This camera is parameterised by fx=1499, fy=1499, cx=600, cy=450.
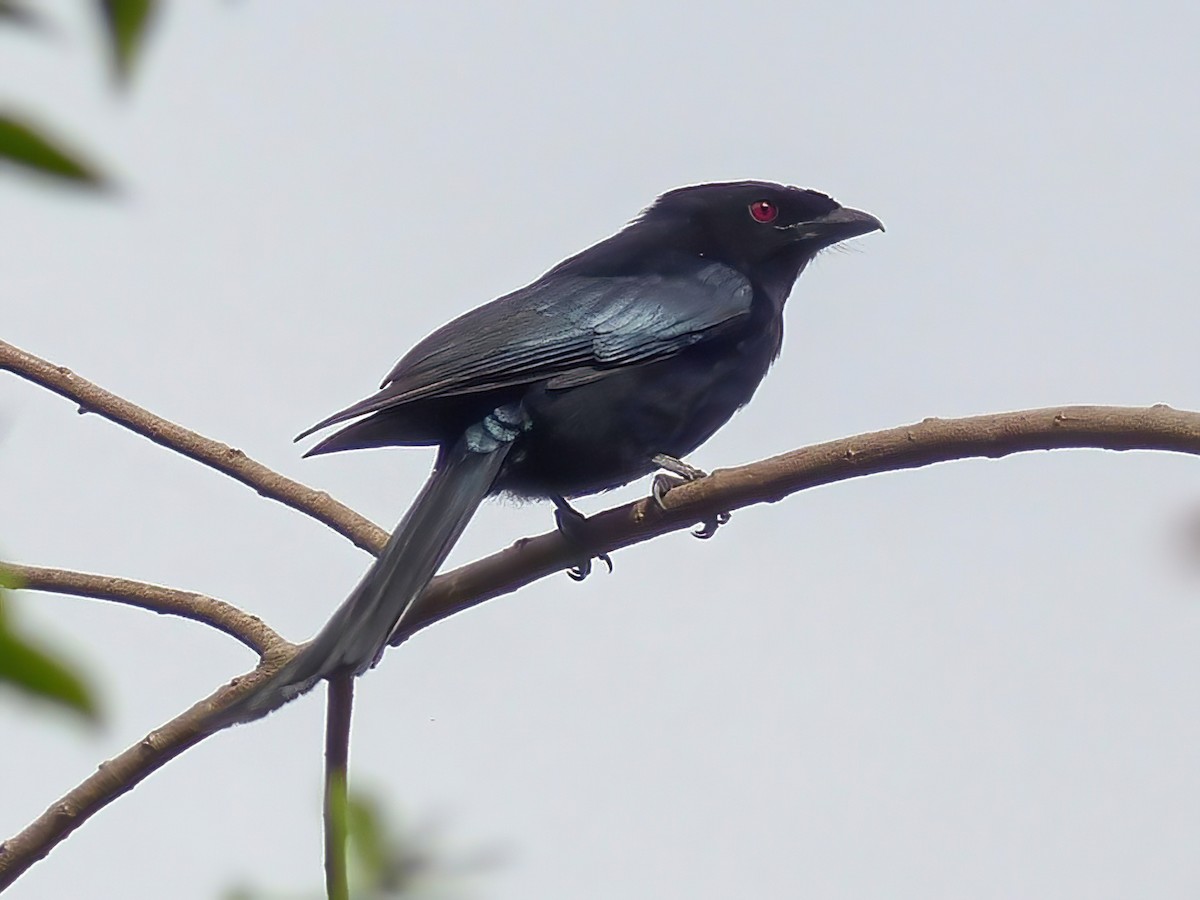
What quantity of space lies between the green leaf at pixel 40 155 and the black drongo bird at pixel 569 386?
3269 millimetres

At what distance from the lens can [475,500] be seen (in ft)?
16.1

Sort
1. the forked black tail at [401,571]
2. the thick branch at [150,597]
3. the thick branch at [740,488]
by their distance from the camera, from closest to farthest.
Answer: the thick branch at [740,488] < the forked black tail at [401,571] < the thick branch at [150,597]

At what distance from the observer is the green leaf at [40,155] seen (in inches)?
34.0

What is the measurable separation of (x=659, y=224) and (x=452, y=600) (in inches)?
121

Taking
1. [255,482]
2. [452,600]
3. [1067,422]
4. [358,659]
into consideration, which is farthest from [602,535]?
[1067,422]

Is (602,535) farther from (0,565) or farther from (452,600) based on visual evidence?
(0,565)

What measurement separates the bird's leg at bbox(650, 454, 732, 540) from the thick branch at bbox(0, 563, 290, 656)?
47.0 inches

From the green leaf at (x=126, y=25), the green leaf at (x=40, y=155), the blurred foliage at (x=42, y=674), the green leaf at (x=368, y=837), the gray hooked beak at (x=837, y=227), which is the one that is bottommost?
the blurred foliage at (x=42, y=674)

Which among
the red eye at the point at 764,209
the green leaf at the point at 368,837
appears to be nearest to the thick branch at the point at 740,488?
the green leaf at the point at 368,837

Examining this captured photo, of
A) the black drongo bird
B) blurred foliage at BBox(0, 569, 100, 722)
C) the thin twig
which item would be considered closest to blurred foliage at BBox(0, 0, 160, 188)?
blurred foliage at BBox(0, 569, 100, 722)

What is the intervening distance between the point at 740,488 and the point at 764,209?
3.18 metres

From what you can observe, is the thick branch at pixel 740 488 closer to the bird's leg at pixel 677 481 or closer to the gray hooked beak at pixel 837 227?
the bird's leg at pixel 677 481

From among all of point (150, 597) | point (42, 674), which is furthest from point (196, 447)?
point (42, 674)

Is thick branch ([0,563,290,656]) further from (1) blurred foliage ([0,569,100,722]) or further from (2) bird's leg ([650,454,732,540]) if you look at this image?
(1) blurred foliage ([0,569,100,722])
